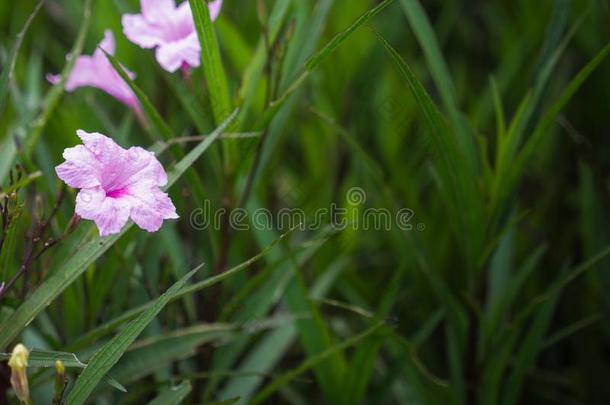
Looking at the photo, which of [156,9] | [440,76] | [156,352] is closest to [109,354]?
[156,352]

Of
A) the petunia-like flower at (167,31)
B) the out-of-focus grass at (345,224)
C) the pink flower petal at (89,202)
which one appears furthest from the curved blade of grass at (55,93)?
the pink flower petal at (89,202)

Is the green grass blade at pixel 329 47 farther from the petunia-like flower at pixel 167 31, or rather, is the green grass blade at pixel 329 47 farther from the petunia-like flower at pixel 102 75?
the petunia-like flower at pixel 102 75

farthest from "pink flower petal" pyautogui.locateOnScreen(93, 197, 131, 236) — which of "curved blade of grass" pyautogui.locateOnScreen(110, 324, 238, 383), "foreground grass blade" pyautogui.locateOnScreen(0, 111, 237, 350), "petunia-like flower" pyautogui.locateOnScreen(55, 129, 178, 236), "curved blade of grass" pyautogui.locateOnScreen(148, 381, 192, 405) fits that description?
"curved blade of grass" pyautogui.locateOnScreen(110, 324, 238, 383)

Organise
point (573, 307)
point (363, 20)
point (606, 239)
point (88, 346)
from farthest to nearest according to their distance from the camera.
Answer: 1. point (573, 307)
2. point (606, 239)
3. point (88, 346)
4. point (363, 20)

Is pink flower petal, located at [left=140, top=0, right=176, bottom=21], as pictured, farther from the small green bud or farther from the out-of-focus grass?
the small green bud

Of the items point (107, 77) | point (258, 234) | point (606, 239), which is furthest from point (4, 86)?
point (606, 239)

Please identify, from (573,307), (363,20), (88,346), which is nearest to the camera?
(363,20)

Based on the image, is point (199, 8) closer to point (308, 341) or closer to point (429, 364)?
point (308, 341)

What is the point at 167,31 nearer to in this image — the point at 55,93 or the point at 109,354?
the point at 55,93
